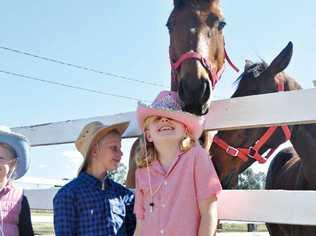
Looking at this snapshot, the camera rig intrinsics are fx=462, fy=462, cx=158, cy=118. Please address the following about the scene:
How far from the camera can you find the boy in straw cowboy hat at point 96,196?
6.50ft

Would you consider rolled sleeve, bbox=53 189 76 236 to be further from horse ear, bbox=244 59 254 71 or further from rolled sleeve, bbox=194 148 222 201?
horse ear, bbox=244 59 254 71

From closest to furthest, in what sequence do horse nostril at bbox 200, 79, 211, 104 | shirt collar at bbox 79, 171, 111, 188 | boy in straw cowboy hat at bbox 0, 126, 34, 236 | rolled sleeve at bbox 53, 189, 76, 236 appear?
rolled sleeve at bbox 53, 189, 76, 236, shirt collar at bbox 79, 171, 111, 188, boy in straw cowboy hat at bbox 0, 126, 34, 236, horse nostril at bbox 200, 79, 211, 104

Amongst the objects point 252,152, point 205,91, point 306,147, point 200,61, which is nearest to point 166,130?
point 205,91

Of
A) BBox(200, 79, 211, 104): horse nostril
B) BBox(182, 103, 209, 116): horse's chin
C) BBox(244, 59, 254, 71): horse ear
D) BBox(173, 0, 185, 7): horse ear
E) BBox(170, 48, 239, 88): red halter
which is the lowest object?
BBox(182, 103, 209, 116): horse's chin

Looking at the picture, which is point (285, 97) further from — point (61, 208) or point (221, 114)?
point (61, 208)

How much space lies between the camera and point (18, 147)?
236cm

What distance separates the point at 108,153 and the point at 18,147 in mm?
535

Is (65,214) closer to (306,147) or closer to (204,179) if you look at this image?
(204,179)

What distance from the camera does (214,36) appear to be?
335 cm

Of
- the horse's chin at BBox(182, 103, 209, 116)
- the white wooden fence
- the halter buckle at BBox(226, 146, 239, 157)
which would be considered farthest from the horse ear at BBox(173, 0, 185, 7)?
the white wooden fence

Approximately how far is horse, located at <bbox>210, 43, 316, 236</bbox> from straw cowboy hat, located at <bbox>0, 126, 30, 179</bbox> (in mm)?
1389

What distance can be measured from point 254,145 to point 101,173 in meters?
1.56

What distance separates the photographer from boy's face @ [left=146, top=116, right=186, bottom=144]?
6.00 ft

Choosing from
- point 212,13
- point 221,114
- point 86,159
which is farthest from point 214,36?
point 86,159
